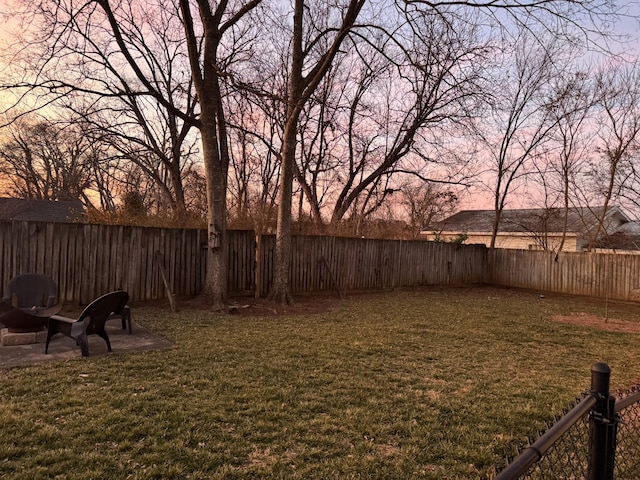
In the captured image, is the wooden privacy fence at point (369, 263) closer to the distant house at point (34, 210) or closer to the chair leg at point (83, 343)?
the chair leg at point (83, 343)

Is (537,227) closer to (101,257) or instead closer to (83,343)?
(101,257)

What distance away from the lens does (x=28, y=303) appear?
6.02 metres

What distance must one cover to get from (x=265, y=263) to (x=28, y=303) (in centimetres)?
541

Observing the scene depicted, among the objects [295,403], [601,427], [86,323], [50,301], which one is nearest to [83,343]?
[86,323]

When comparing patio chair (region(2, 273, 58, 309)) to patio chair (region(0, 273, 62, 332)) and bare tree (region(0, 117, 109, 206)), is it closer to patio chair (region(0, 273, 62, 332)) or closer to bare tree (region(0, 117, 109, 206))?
patio chair (region(0, 273, 62, 332))

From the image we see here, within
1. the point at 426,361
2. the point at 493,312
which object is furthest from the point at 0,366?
the point at 493,312

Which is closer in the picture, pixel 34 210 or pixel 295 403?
pixel 295 403

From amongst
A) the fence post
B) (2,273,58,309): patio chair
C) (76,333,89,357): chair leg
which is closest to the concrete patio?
(76,333,89,357): chair leg

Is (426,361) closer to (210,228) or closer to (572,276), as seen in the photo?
(210,228)

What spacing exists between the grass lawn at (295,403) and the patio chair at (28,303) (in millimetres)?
1256

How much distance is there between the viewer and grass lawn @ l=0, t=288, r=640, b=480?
8.67 ft

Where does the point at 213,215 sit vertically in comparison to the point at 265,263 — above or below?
above

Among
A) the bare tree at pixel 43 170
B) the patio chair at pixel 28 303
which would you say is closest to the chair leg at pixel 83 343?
the patio chair at pixel 28 303

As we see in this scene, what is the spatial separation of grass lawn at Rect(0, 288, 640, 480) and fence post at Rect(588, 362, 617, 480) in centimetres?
104
